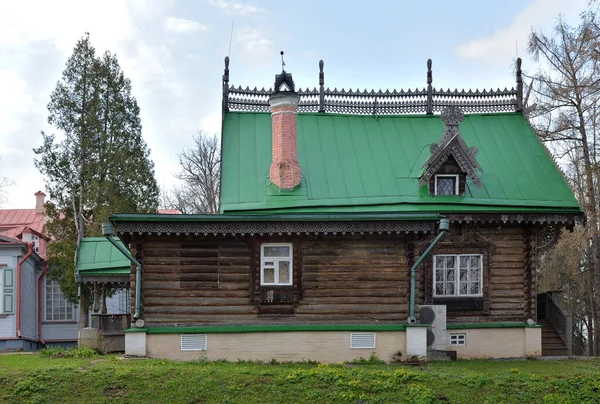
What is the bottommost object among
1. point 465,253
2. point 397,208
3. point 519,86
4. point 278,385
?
point 278,385

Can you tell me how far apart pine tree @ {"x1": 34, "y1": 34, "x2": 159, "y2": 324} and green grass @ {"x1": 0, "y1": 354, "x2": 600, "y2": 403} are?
16.6 metres

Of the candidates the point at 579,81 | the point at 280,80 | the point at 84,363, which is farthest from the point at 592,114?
the point at 84,363

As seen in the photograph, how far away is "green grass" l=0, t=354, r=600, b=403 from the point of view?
15.4 metres

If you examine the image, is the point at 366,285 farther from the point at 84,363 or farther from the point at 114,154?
the point at 114,154

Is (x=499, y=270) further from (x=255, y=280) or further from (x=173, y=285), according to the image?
(x=173, y=285)

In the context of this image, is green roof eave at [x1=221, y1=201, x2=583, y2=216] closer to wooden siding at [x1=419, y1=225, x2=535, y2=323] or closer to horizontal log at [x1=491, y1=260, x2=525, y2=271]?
wooden siding at [x1=419, y1=225, x2=535, y2=323]

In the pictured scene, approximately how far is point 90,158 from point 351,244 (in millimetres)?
17830

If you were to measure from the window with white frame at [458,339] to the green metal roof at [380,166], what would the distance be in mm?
3441

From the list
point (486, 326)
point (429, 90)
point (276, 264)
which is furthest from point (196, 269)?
point (429, 90)

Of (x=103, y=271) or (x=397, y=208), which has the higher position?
(x=397, y=208)

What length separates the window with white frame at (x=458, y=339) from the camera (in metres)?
21.2

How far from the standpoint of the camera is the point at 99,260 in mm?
25203

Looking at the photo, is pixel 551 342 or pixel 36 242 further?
pixel 36 242

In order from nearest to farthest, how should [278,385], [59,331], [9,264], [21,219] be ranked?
1. [278,385]
2. [9,264]
3. [59,331]
4. [21,219]
